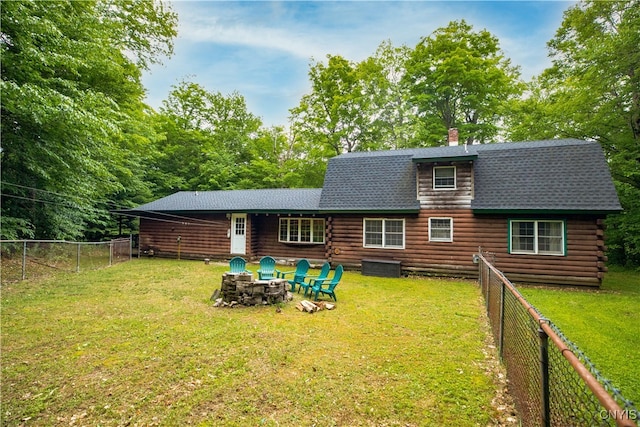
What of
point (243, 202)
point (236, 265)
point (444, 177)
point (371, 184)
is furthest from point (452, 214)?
point (243, 202)

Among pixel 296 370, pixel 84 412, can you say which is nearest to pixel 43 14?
pixel 84 412

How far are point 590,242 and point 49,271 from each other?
767 inches

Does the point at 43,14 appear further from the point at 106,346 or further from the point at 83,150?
the point at 106,346

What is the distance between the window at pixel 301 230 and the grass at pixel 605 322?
8.99 metres

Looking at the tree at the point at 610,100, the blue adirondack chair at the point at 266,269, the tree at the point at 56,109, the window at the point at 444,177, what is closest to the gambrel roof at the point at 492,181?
the window at the point at 444,177

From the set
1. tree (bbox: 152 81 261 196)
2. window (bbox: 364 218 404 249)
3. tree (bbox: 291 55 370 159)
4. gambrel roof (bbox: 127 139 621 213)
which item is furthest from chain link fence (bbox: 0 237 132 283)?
tree (bbox: 291 55 370 159)

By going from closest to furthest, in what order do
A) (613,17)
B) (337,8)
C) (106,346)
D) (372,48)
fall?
(106,346) → (337,8) → (613,17) → (372,48)

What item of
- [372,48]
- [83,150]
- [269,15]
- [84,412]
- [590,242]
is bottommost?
[84,412]

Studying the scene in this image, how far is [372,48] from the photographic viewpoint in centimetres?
2523

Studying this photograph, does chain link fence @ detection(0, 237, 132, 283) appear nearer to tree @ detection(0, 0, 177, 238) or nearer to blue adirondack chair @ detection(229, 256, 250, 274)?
tree @ detection(0, 0, 177, 238)

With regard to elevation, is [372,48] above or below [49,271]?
above

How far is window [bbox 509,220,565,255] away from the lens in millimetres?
10438

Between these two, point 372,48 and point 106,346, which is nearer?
point 106,346

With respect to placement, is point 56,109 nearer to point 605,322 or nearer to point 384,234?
point 384,234
